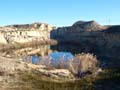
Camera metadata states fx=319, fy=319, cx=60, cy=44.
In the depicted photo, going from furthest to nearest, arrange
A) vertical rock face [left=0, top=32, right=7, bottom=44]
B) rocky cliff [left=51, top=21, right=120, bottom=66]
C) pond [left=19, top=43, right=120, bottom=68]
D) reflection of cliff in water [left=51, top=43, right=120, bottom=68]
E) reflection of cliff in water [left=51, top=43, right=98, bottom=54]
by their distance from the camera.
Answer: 1. vertical rock face [left=0, top=32, right=7, bottom=44]
2. rocky cliff [left=51, top=21, right=120, bottom=66]
3. reflection of cliff in water [left=51, top=43, right=98, bottom=54]
4. reflection of cliff in water [left=51, top=43, right=120, bottom=68]
5. pond [left=19, top=43, right=120, bottom=68]

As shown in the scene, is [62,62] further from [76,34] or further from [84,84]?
[76,34]

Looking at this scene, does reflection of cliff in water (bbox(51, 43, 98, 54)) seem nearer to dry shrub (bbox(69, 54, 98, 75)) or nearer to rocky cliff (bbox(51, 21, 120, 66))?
rocky cliff (bbox(51, 21, 120, 66))

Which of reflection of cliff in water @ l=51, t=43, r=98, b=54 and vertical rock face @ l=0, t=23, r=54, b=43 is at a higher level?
vertical rock face @ l=0, t=23, r=54, b=43

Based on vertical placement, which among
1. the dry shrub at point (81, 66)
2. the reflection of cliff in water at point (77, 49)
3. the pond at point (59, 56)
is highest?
the dry shrub at point (81, 66)

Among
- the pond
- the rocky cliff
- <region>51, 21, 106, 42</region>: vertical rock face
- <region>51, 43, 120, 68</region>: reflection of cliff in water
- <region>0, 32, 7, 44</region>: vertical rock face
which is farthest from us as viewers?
<region>51, 21, 106, 42</region>: vertical rock face

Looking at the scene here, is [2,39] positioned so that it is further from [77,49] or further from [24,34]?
[24,34]

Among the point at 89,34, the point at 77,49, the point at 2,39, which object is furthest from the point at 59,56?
the point at 89,34

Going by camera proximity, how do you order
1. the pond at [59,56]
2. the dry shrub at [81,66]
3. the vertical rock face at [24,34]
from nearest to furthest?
the dry shrub at [81,66], the pond at [59,56], the vertical rock face at [24,34]

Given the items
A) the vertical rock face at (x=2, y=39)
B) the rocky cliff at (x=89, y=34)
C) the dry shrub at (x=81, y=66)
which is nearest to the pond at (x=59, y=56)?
the dry shrub at (x=81, y=66)

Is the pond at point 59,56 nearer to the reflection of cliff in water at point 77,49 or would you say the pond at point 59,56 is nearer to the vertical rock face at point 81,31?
the reflection of cliff in water at point 77,49

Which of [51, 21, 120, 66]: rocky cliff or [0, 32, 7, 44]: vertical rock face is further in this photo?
[0, 32, 7, 44]: vertical rock face

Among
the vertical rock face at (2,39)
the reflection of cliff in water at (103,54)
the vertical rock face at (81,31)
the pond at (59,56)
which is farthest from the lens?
the vertical rock face at (81,31)

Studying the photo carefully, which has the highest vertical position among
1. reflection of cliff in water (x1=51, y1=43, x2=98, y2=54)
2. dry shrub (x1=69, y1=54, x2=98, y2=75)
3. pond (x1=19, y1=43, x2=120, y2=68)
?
dry shrub (x1=69, y1=54, x2=98, y2=75)

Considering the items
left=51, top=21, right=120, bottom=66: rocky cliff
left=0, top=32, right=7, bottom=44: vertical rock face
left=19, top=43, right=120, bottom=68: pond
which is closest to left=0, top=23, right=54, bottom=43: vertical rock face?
left=0, top=32, right=7, bottom=44: vertical rock face
